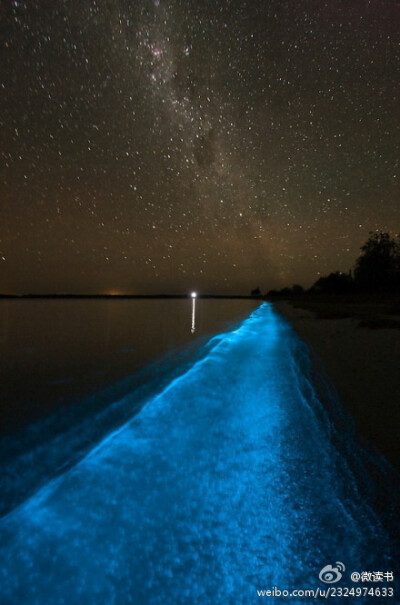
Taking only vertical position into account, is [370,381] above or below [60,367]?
above

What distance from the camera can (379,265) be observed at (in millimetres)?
55094

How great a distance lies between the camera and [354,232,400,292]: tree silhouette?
52438 millimetres

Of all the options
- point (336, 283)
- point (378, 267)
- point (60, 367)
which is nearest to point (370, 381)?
point (60, 367)

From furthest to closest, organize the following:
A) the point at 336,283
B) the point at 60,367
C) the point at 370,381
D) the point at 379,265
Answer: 1. the point at 336,283
2. the point at 379,265
3. the point at 60,367
4. the point at 370,381

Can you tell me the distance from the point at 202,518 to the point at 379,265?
201 feet

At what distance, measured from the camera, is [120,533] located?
8.37 feet

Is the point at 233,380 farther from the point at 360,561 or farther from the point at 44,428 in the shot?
the point at 360,561

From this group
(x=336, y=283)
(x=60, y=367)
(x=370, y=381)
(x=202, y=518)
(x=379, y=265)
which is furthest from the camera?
(x=336, y=283)

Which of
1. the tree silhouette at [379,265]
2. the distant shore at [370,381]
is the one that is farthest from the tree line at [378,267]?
the distant shore at [370,381]

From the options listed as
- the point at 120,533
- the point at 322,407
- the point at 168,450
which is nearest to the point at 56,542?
the point at 120,533

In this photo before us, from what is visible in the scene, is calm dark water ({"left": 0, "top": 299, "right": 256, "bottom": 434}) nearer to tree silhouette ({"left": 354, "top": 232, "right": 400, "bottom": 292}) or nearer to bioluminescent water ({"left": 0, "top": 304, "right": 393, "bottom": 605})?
bioluminescent water ({"left": 0, "top": 304, "right": 393, "bottom": 605})

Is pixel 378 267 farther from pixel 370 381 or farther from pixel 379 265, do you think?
pixel 370 381

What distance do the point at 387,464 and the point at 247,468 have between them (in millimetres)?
1379

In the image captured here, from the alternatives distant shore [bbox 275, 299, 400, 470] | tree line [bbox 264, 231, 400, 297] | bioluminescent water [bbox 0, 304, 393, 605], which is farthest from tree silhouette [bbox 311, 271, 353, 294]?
bioluminescent water [bbox 0, 304, 393, 605]
